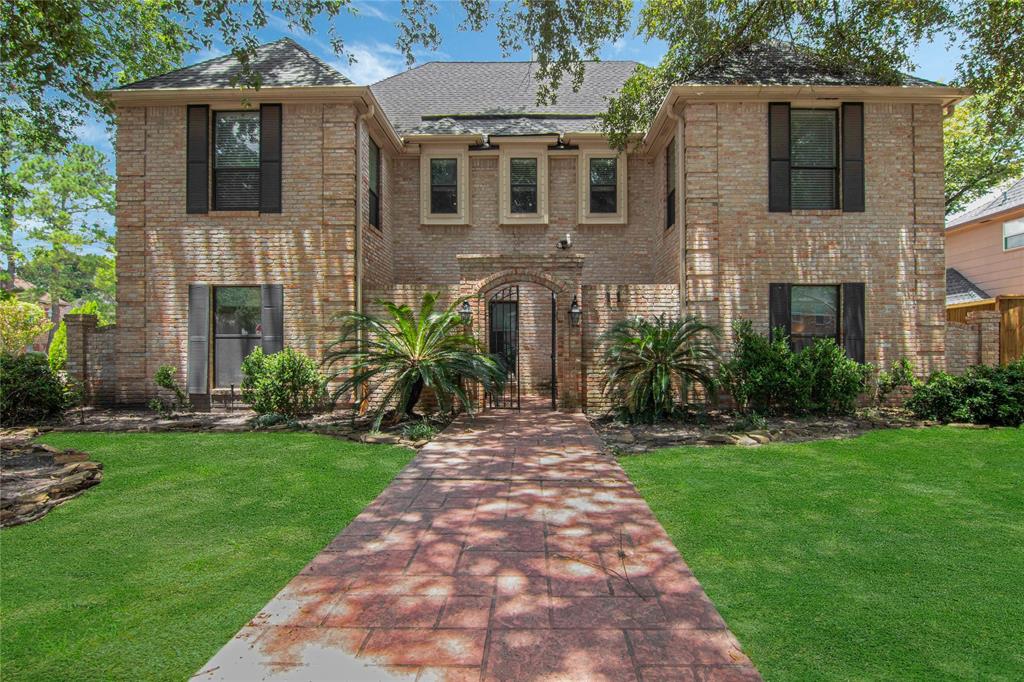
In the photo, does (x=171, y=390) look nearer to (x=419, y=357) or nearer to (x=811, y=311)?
(x=419, y=357)

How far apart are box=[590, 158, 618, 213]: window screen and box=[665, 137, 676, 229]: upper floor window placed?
1.39 metres

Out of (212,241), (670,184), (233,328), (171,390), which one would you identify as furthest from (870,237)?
(171,390)

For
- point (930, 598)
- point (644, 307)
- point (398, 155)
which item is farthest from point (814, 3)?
point (930, 598)

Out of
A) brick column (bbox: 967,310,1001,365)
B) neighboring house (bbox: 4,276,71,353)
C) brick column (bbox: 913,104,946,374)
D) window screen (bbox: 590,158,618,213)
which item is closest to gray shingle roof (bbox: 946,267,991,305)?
brick column (bbox: 967,310,1001,365)

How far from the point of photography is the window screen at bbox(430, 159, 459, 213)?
12438mm

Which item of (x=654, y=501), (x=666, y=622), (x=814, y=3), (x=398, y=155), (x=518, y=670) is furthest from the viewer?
(x=398, y=155)

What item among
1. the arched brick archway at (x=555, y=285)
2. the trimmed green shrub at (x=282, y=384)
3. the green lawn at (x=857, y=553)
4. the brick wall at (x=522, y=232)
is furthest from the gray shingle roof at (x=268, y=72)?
the green lawn at (x=857, y=553)

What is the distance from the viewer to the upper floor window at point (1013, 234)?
14219mm

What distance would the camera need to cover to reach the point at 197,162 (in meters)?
10.2

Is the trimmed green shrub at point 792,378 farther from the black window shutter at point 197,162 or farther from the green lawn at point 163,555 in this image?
the black window shutter at point 197,162

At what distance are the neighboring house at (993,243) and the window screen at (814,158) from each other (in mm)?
8135

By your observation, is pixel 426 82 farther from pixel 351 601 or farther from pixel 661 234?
pixel 351 601

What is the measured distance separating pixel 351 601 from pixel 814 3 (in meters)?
11.6

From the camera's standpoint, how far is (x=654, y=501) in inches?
177
